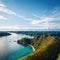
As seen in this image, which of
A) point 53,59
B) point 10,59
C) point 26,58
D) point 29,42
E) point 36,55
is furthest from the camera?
point 29,42

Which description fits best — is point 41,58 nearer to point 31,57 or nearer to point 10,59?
point 31,57

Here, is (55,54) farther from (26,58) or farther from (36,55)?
(26,58)

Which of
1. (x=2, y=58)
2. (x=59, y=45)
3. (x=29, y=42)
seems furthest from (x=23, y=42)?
(x=2, y=58)

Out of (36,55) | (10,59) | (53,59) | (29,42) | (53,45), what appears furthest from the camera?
(29,42)

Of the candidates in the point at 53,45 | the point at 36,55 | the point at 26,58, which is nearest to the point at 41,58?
the point at 36,55

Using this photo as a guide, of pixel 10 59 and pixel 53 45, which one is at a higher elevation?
pixel 53 45

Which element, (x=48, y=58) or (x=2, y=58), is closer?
(x=48, y=58)

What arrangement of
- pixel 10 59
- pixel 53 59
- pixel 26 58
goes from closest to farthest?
pixel 26 58 < pixel 53 59 < pixel 10 59

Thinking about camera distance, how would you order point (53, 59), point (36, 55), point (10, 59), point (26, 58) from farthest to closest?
point (10, 59)
point (53, 59)
point (36, 55)
point (26, 58)

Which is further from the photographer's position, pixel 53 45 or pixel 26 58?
pixel 53 45
